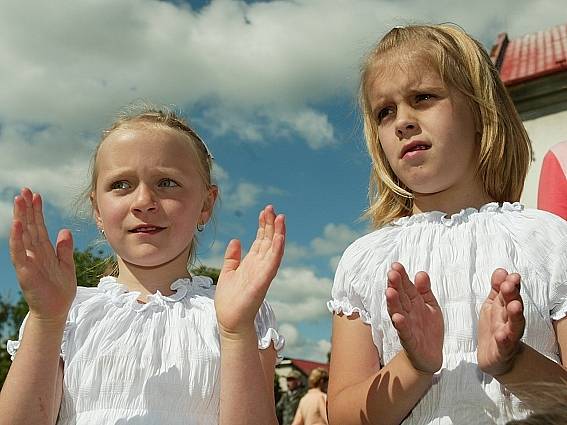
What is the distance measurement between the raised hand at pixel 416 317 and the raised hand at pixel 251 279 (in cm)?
43

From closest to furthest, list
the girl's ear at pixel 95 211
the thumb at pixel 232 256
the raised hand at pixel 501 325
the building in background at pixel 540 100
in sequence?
the raised hand at pixel 501 325, the thumb at pixel 232 256, the girl's ear at pixel 95 211, the building in background at pixel 540 100

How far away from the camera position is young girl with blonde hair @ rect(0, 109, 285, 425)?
242cm

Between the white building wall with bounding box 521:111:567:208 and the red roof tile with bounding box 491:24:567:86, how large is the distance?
3.09 ft

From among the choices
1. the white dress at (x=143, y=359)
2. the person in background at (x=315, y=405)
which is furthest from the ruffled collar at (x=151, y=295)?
the person in background at (x=315, y=405)

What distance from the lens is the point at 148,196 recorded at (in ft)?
9.32

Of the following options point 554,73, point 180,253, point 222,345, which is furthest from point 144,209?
point 554,73

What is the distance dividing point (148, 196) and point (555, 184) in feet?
6.03

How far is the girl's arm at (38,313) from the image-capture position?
2371mm

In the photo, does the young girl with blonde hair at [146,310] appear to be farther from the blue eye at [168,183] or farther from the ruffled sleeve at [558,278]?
the ruffled sleeve at [558,278]

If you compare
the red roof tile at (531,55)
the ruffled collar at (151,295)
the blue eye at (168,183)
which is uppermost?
the red roof tile at (531,55)

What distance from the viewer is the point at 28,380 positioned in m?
2.42

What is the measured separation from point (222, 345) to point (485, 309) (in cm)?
87

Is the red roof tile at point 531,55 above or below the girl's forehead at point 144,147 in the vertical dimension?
above

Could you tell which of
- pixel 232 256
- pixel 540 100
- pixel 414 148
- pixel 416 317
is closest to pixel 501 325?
pixel 416 317
